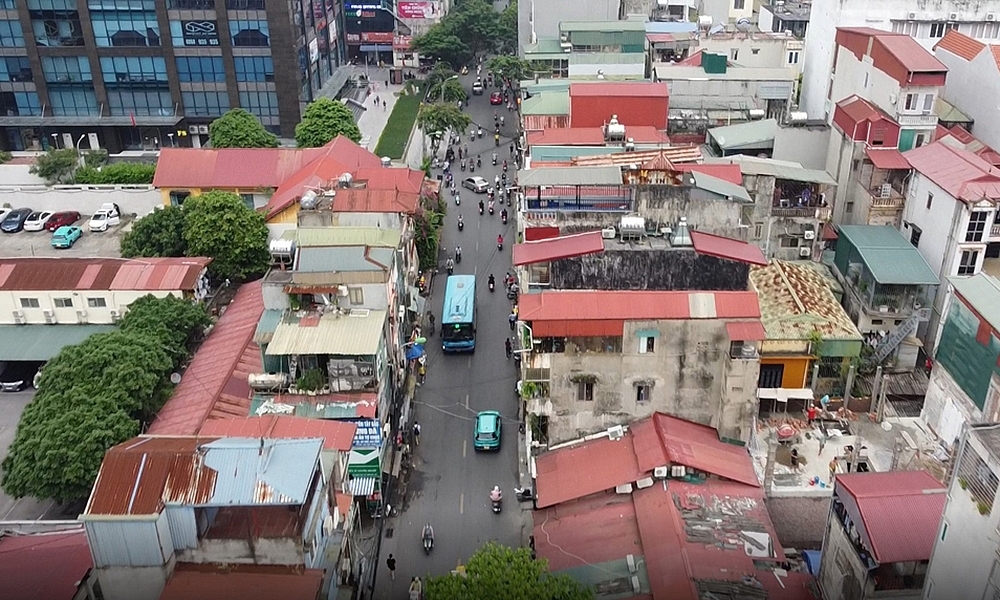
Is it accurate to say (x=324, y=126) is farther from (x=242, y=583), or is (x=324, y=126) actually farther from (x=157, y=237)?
(x=242, y=583)

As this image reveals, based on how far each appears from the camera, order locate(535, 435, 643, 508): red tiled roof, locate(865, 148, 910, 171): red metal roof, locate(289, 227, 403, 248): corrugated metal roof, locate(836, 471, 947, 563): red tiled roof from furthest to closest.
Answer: locate(865, 148, 910, 171): red metal roof
locate(289, 227, 403, 248): corrugated metal roof
locate(535, 435, 643, 508): red tiled roof
locate(836, 471, 947, 563): red tiled roof

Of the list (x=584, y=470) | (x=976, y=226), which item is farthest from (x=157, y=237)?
(x=976, y=226)

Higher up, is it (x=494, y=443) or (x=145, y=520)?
(x=145, y=520)

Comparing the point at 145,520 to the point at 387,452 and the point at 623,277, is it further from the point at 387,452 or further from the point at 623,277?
the point at 623,277

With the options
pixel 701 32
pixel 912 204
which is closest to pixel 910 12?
pixel 701 32

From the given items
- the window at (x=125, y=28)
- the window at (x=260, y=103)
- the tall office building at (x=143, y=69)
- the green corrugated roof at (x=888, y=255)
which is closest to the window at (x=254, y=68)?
the tall office building at (x=143, y=69)

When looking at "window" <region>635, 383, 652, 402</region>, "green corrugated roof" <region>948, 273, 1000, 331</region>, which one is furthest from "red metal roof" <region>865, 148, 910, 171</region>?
"window" <region>635, 383, 652, 402</region>

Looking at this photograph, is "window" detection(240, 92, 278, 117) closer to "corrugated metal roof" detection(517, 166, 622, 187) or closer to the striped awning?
"corrugated metal roof" detection(517, 166, 622, 187)
